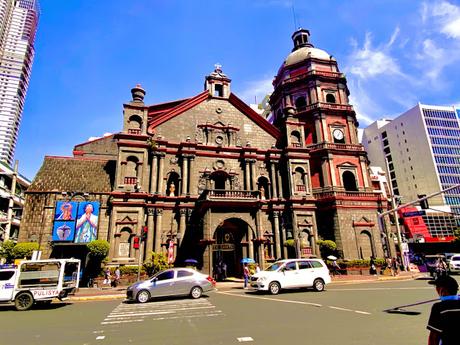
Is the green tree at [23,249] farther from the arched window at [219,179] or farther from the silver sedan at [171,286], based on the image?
the arched window at [219,179]

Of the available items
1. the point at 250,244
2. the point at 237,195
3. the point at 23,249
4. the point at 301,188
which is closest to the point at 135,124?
the point at 237,195

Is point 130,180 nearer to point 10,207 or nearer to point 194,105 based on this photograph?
point 10,207

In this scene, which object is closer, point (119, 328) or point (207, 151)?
point (119, 328)

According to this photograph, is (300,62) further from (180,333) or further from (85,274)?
(180,333)

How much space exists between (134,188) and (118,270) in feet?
23.1

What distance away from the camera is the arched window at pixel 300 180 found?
96.1ft

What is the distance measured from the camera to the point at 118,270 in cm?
2061

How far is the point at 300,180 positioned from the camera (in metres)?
29.8

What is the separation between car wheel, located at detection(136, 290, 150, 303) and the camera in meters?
13.2

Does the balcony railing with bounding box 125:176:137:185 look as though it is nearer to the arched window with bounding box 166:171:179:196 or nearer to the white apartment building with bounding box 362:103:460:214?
the arched window with bounding box 166:171:179:196

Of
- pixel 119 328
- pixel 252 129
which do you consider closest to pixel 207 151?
pixel 252 129

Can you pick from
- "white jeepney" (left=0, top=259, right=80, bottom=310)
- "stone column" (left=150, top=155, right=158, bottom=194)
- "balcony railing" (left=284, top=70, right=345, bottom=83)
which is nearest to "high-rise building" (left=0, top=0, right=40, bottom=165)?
"stone column" (left=150, top=155, right=158, bottom=194)

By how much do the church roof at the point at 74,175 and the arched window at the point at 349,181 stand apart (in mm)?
24268

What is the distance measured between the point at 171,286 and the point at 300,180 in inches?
772
